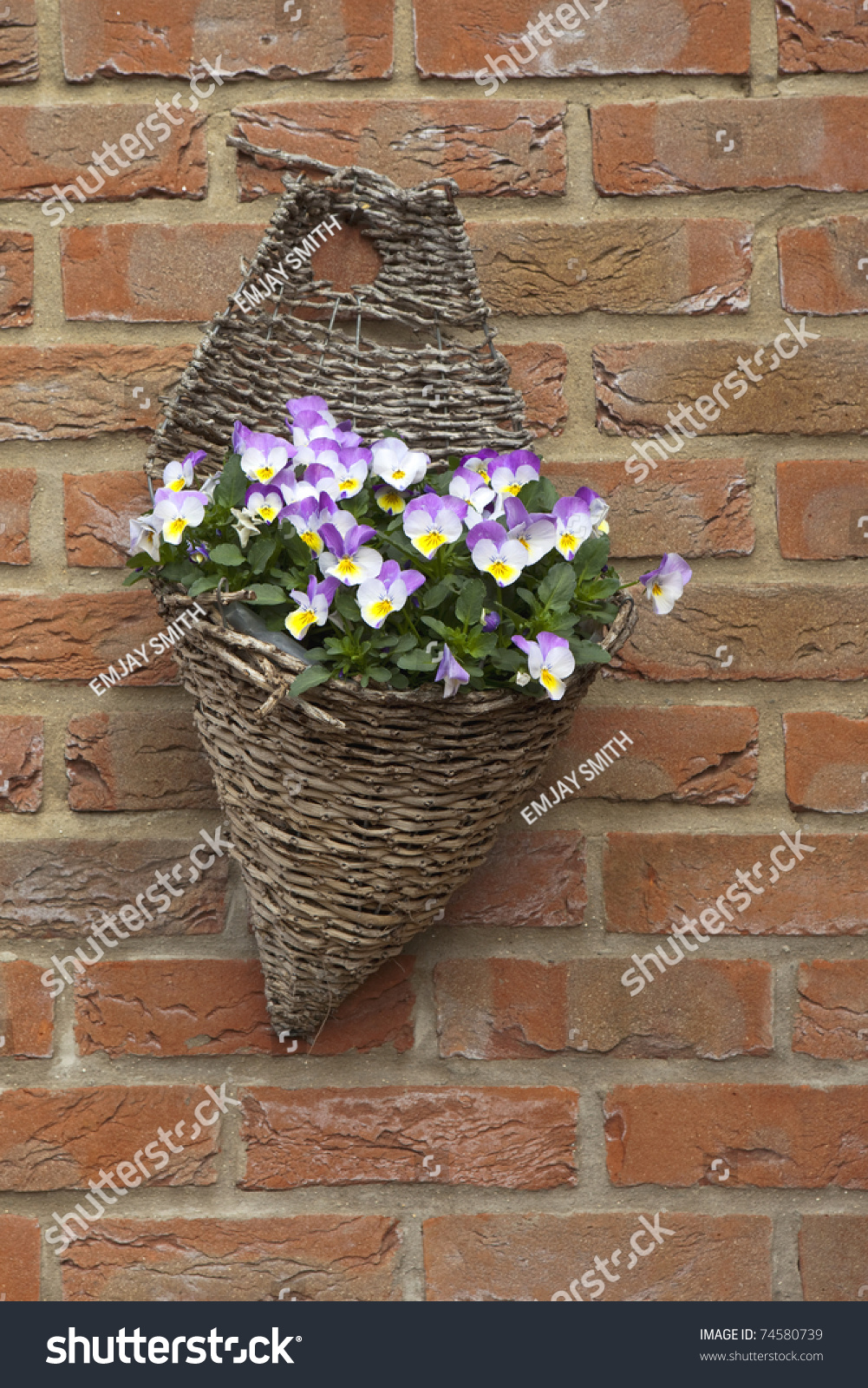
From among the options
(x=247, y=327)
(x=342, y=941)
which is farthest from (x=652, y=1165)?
(x=247, y=327)

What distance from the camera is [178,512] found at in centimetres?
68

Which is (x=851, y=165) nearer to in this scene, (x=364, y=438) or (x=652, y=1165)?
(x=364, y=438)

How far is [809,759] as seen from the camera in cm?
84

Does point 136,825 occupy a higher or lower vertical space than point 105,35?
lower

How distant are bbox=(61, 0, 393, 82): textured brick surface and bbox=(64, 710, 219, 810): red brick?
479mm

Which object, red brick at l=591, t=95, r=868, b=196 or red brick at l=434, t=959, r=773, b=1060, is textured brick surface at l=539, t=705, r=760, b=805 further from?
red brick at l=591, t=95, r=868, b=196

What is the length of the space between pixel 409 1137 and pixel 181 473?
0.51m

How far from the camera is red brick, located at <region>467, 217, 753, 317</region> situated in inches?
32.6

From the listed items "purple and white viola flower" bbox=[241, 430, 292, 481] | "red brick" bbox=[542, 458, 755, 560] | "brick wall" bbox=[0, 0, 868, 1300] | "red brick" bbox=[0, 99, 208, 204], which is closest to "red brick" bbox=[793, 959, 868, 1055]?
"brick wall" bbox=[0, 0, 868, 1300]

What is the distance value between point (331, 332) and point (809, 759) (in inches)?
18.6

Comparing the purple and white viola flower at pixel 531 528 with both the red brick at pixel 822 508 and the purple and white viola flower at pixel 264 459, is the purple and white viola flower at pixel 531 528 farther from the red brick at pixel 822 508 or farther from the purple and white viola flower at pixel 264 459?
the red brick at pixel 822 508

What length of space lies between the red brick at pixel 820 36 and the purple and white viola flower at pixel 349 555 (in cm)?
52

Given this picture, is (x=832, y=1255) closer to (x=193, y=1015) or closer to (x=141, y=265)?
(x=193, y=1015)

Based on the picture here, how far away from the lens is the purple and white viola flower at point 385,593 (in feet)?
2.08
